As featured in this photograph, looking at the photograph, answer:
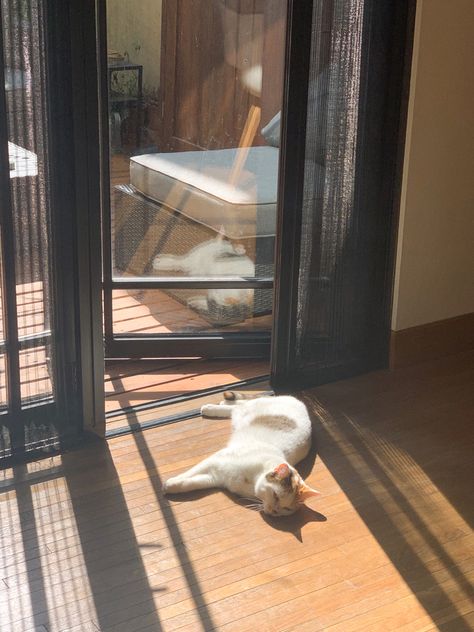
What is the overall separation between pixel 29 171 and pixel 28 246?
0.76 feet

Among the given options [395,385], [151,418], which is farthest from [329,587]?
[395,385]

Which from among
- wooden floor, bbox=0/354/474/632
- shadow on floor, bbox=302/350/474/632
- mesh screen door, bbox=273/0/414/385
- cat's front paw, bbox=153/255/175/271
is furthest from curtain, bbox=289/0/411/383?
cat's front paw, bbox=153/255/175/271

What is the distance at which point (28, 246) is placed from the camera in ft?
9.48

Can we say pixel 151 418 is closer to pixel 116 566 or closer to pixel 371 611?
pixel 116 566

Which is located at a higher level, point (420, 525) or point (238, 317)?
point (238, 317)

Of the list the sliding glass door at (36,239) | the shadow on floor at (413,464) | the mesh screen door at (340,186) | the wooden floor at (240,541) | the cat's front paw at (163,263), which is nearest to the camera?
the wooden floor at (240,541)

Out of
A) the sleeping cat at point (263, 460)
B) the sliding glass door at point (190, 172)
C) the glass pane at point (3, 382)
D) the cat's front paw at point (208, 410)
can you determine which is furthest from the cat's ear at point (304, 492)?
the sliding glass door at point (190, 172)

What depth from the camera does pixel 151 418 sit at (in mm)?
3393

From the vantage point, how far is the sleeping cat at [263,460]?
279 cm

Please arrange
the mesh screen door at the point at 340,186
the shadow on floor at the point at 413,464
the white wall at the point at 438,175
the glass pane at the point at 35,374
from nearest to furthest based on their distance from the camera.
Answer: the shadow on floor at the point at 413,464 → the glass pane at the point at 35,374 → the mesh screen door at the point at 340,186 → the white wall at the point at 438,175

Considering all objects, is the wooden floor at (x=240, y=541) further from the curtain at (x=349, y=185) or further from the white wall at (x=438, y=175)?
the white wall at (x=438, y=175)

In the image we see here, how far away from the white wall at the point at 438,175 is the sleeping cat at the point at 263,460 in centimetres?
87

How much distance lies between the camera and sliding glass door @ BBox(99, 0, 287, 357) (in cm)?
336

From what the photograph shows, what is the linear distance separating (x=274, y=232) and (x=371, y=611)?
1735 mm
